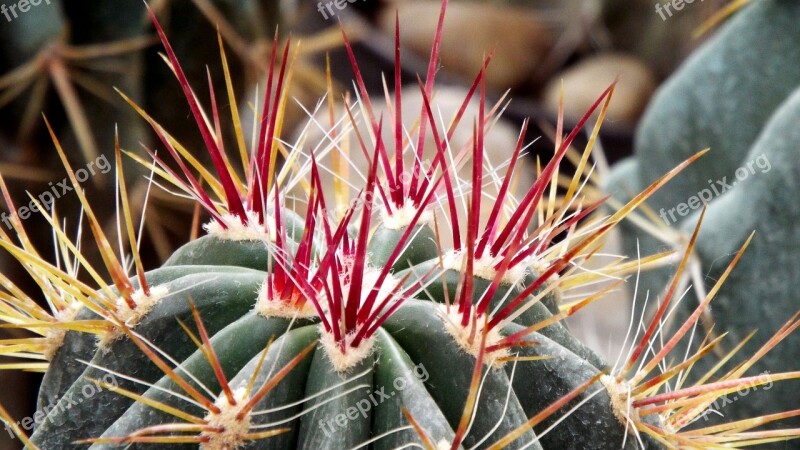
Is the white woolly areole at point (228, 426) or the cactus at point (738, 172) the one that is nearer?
the white woolly areole at point (228, 426)

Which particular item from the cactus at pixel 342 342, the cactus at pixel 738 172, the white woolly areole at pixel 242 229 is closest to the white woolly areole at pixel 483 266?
the cactus at pixel 342 342

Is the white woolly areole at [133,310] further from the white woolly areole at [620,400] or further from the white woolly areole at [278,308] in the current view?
the white woolly areole at [620,400]

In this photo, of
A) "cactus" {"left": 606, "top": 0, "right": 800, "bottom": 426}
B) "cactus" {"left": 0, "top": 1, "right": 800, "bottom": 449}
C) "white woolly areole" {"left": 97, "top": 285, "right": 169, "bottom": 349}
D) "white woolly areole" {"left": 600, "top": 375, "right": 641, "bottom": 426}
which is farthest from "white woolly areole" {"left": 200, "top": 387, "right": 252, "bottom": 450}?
"cactus" {"left": 606, "top": 0, "right": 800, "bottom": 426}

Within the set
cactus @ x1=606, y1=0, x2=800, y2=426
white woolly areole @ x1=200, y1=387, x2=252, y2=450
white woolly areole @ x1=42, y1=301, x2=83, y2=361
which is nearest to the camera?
white woolly areole @ x1=200, y1=387, x2=252, y2=450

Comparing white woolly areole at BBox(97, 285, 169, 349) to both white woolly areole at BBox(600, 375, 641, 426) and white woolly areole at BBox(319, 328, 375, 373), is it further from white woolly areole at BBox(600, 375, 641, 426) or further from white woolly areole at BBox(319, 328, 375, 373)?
white woolly areole at BBox(600, 375, 641, 426)

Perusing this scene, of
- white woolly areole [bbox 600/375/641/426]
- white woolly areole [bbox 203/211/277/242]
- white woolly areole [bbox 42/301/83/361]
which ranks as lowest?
white woolly areole [bbox 600/375/641/426]

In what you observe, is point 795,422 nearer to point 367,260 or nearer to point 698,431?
point 698,431
